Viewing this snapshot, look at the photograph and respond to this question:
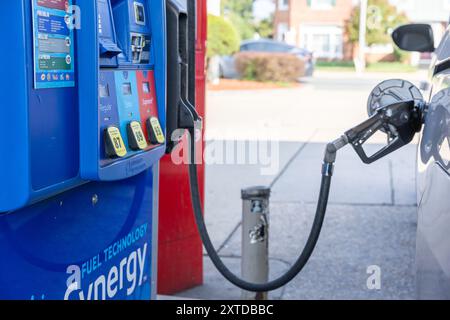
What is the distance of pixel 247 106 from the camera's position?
50.8 ft

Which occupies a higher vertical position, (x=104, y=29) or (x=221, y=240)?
(x=104, y=29)

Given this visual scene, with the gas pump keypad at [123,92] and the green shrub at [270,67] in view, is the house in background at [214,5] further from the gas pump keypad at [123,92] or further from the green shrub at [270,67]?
the green shrub at [270,67]

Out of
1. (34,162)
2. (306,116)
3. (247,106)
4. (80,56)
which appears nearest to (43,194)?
(34,162)

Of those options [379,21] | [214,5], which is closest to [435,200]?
[214,5]

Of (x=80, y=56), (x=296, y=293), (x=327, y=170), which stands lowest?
(x=296, y=293)

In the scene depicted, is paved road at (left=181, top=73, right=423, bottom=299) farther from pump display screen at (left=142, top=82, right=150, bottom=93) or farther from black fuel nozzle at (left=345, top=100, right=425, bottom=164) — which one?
black fuel nozzle at (left=345, top=100, right=425, bottom=164)

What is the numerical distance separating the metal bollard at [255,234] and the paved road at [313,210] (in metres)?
0.73

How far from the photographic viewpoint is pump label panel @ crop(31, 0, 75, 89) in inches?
78.7

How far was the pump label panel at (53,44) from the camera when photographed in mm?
2000

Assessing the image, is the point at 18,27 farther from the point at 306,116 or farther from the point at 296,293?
the point at 306,116

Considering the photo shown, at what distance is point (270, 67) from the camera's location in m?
21.8

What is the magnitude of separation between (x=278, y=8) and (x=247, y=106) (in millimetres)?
26530

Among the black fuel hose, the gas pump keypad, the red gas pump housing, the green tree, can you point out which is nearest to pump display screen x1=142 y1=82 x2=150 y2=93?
the gas pump keypad

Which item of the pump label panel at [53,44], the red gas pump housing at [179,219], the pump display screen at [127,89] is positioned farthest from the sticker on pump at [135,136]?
the red gas pump housing at [179,219]
